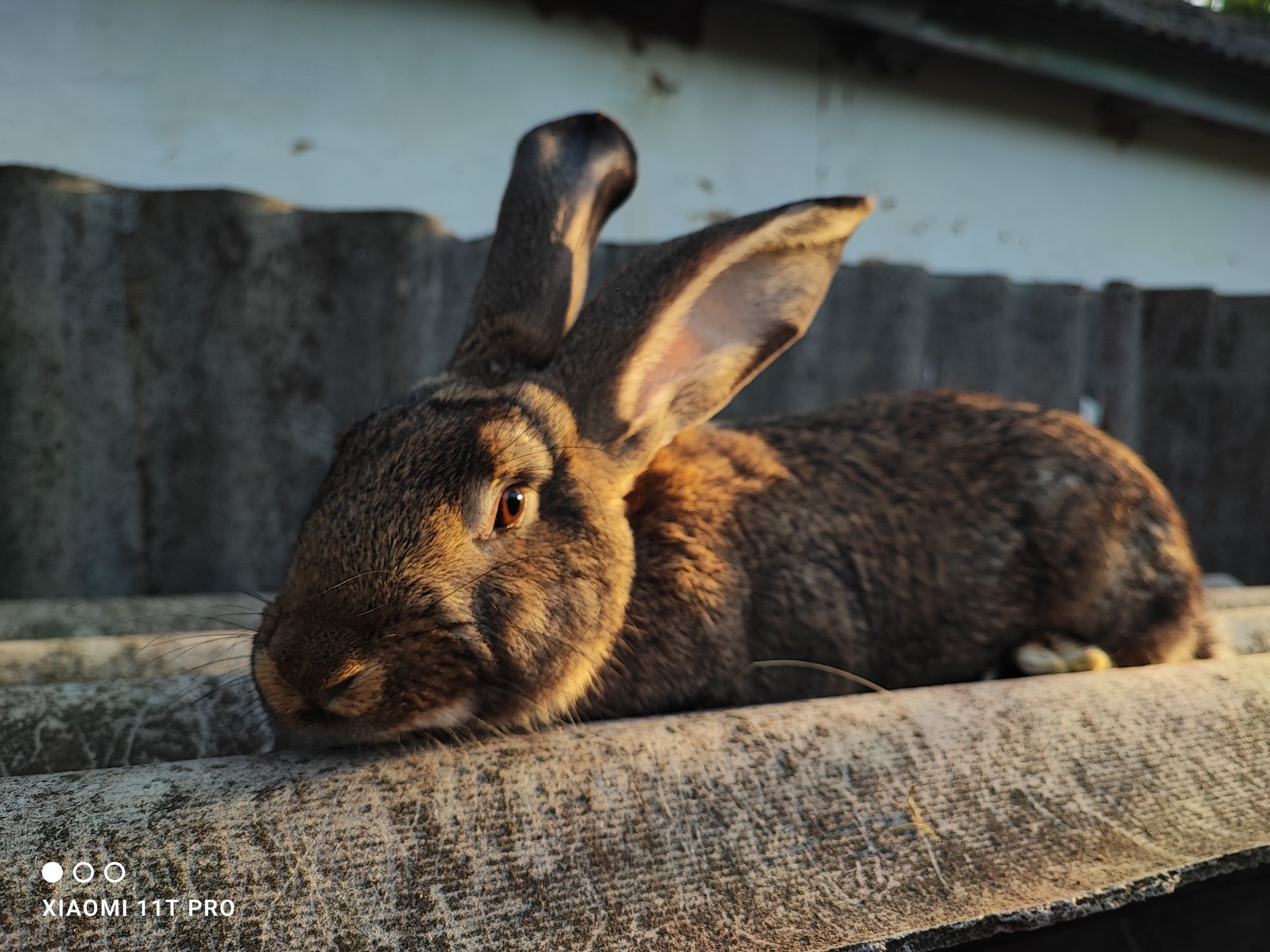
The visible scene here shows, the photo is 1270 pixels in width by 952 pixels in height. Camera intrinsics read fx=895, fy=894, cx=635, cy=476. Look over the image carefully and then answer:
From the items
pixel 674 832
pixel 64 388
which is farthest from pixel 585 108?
pixel 674 832

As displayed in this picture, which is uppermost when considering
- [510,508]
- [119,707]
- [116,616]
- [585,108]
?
[585,108]

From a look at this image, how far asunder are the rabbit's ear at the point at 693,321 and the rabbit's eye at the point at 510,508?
0.28 metres

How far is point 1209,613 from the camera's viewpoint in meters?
2.48

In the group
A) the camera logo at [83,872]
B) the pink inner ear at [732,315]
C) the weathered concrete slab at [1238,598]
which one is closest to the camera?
the camera logo at [83,872]

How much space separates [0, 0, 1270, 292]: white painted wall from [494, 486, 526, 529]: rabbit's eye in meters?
3.58

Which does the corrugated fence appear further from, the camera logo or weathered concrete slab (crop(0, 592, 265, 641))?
the camera logo

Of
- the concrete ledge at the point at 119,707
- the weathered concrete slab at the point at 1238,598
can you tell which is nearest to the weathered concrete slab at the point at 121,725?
the concrete ledge at the point at 119,707

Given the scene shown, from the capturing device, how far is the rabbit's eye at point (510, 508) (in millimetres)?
1759

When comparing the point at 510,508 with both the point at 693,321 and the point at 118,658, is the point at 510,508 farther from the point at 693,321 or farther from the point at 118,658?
the point at 118,658

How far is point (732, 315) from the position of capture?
7.07ft

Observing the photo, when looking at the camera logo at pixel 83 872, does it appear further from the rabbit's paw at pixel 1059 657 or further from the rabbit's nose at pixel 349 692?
the rabbit's paw at pixel 1059 657

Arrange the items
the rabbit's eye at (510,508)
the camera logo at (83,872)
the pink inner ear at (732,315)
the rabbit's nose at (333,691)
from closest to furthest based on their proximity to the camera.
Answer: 1. the camera logo at (83,872)
2. the rabbit's nose at (333,691)
3. the rabbit's eye at (510,508)
4. the pink inner ear at (732,315)

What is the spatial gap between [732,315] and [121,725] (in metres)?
1.54

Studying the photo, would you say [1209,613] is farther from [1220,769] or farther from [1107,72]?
[1107,72]
